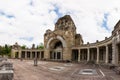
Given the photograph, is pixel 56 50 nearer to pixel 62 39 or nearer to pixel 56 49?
pixel 56 49

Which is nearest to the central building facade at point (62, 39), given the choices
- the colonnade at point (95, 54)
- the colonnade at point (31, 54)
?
the colonnade at point (95, 54)

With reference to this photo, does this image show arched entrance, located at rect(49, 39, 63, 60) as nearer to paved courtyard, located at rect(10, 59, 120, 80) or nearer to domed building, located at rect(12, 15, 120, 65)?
domed building, located at rect(12, 15, 120, 65)

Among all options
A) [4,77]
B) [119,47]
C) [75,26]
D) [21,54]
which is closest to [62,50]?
[75,26]

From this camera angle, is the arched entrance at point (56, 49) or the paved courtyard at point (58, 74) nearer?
the paved courtyard at point (58, 74)

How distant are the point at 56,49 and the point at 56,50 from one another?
0.39 meters

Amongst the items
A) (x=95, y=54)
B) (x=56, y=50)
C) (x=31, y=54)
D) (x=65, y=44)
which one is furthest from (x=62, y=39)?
(x=31, y=54)

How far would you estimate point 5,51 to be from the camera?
76562mm

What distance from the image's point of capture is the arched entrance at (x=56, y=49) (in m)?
47.1

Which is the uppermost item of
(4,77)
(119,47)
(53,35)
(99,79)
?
(53,35)

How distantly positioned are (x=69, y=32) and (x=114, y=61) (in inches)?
959

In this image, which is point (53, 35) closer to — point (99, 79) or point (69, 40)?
point (69, 40)

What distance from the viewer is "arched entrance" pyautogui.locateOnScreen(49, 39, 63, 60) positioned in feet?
154

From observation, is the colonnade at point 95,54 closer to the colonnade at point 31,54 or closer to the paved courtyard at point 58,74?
the paved courtyard at point 58,74

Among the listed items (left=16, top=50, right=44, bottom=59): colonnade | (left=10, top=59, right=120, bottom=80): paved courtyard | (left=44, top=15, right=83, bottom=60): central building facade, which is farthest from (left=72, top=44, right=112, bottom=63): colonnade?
(left=16, top=50, right=44, bottom=59): colonnade
